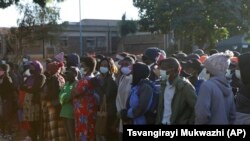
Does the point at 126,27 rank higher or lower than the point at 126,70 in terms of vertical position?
lower

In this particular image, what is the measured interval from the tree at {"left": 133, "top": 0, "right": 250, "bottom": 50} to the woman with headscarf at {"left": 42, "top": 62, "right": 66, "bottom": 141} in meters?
19.6

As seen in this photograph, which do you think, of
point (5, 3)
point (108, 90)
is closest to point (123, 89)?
point (108, 90)

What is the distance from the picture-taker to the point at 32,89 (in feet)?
32.4

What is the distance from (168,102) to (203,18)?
22431 millimetres

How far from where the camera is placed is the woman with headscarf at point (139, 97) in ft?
22.2

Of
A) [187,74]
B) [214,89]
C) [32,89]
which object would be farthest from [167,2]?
[214,89]

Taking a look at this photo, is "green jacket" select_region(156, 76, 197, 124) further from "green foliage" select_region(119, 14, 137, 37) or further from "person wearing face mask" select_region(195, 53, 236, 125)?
"green foliage" select_region(119, 14, 137, 37)

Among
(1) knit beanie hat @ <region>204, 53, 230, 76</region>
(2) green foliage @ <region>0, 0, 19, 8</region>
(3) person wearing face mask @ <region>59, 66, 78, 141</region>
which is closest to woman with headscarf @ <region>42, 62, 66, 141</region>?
(3) person wearing face mask @ <region>59, 66, 78, 141</region>

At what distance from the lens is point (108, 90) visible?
7.96 m

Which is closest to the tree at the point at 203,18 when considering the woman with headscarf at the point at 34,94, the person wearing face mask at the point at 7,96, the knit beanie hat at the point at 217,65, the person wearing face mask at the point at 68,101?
the person wearing face mask at the point at 7,96

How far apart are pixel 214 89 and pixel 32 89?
5.07m

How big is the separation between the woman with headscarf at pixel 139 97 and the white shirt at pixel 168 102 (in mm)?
397

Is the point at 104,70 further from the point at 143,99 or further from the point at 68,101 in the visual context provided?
the point at 143,99

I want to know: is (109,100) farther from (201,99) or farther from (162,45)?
(162,45)
